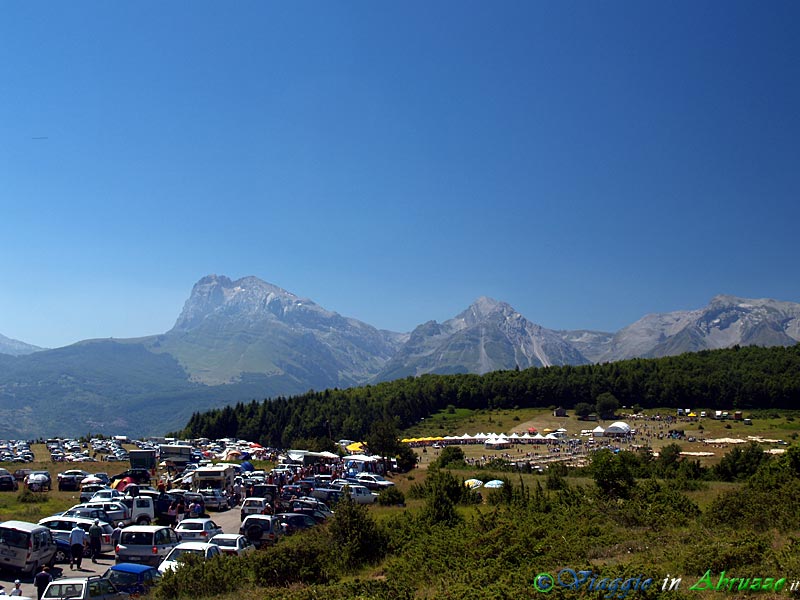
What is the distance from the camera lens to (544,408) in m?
139

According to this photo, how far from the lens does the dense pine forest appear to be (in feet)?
420

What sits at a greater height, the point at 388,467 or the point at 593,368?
the point at 593,368

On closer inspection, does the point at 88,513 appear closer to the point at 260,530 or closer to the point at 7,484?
the point at 260,530

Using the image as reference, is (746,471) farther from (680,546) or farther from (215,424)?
(215,424)

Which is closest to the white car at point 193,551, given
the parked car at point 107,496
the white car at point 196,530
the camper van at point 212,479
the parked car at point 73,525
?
the white car at point 196,530

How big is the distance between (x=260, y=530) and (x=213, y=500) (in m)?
13.8

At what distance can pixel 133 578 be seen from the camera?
52.8 ft

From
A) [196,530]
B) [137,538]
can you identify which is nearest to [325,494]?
[196,530]

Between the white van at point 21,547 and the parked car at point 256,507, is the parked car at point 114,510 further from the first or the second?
the white van at point 21,547

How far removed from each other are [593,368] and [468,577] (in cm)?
14668

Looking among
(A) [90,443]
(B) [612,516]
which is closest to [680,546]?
(B) [612,516]

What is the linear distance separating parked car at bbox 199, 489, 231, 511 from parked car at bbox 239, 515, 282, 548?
42.9ft

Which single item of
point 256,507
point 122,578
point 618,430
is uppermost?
point 122,578

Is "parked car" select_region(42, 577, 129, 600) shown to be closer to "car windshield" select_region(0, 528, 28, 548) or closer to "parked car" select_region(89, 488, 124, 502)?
"car windshield" select_region(0, 528, 28, 548)
